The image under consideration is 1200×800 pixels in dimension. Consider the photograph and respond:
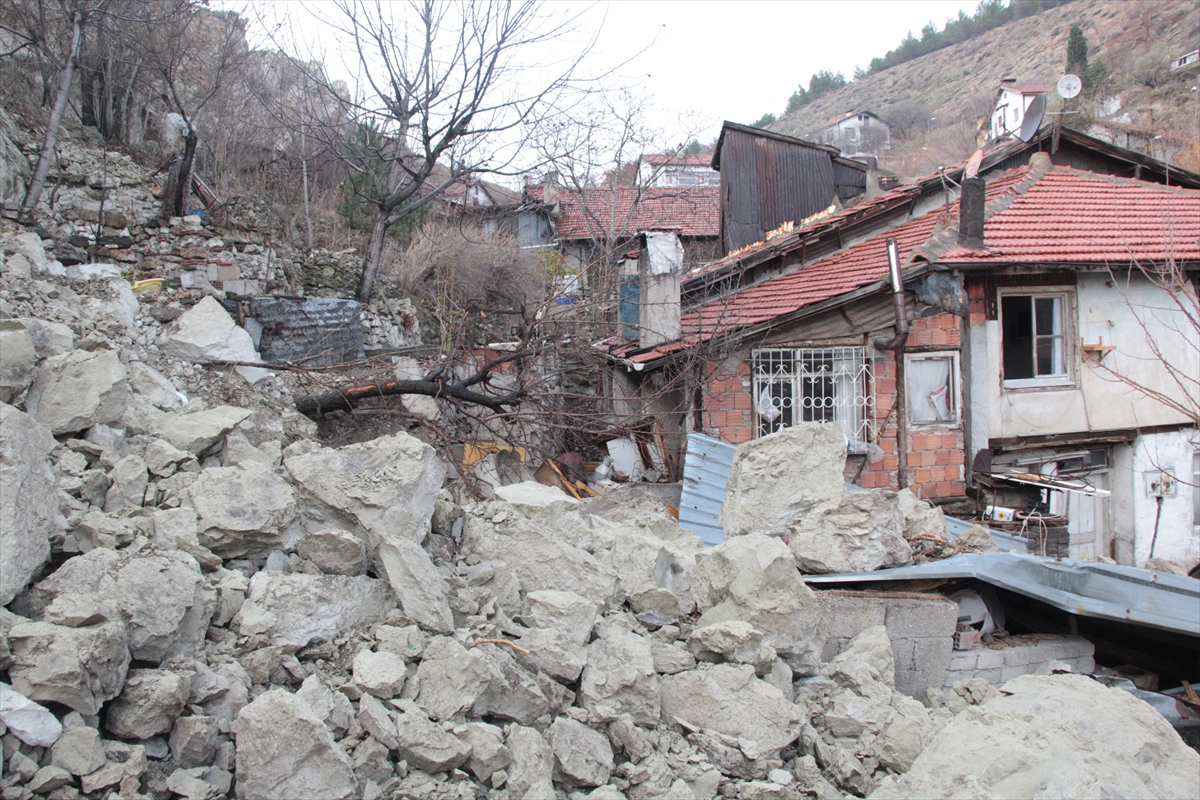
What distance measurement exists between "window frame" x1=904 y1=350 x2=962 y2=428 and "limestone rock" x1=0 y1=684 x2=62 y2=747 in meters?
8.66

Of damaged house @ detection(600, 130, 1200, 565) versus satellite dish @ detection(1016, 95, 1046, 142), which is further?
satellite dish @ detection(1016, 95, 1046, 142)

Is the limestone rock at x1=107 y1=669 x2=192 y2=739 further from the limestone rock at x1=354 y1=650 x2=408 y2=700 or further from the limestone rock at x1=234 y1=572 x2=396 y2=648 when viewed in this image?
the limestone rock at x1=354 y1=650 x2=408 y2=700

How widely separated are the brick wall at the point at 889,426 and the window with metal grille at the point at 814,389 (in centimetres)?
12

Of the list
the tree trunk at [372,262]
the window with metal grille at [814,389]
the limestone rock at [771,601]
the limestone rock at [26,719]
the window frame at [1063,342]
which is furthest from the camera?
the tree trunk at [372,262]

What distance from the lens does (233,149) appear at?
13.3 metres

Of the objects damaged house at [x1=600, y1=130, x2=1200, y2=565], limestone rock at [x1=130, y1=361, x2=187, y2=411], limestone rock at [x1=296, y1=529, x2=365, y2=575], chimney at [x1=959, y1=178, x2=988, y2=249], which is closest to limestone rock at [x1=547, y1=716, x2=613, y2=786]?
limestone rock at [x1=296, y1=529, x2=365, y2=575]

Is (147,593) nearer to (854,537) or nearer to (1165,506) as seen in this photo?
(854,537)

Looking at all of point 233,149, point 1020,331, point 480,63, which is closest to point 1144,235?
point 1020,331

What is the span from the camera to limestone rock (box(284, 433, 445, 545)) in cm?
369

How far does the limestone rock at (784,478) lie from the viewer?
534cm

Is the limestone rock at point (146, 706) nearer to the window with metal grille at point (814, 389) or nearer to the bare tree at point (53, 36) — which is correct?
the window with metal grille at point (814, 389)

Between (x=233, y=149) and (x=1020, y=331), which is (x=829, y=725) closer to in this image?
(x=1020, y=331)

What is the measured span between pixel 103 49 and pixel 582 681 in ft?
40.1

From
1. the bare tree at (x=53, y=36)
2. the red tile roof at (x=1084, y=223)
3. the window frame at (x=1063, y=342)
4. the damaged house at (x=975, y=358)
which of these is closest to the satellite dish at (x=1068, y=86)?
the red tile roof at (x=1084, y=223)
